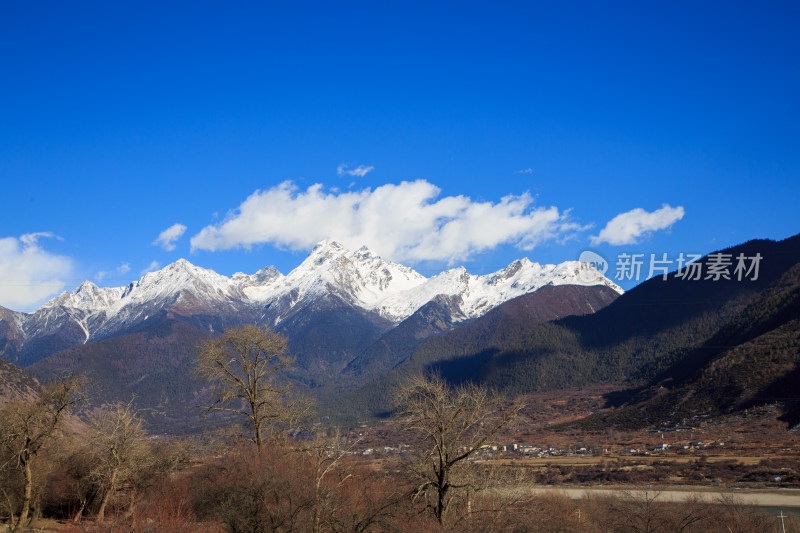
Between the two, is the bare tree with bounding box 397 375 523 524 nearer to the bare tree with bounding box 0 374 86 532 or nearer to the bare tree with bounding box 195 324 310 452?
the bare tree with bounding box 195 324 310 452

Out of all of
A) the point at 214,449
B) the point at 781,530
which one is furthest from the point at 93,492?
the point at 781,530

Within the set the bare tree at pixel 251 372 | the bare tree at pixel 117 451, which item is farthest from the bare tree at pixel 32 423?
the bare tree at pixel 251 372

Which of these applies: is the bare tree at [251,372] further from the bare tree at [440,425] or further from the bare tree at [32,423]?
the bare tree at [440,425]

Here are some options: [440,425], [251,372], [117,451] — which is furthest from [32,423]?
[440,425]

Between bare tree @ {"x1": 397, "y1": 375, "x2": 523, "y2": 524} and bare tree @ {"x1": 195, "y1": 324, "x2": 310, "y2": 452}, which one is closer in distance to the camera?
bare tree @ {"x1": 397, "y1": 375, "x2": 523, "y2": 524}

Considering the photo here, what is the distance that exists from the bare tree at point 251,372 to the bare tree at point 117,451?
23.2 ft

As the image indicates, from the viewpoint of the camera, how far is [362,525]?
2831 cm

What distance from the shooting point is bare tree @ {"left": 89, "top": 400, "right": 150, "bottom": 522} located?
3656 cm

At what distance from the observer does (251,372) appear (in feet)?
116

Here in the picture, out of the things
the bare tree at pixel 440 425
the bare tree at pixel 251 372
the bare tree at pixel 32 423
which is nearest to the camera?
the bare tree at pixel 440 425

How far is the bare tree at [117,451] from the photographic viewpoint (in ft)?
120

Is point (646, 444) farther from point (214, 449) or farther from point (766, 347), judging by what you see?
point (214, 449)

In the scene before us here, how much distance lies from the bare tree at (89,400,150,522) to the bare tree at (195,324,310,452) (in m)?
7.08

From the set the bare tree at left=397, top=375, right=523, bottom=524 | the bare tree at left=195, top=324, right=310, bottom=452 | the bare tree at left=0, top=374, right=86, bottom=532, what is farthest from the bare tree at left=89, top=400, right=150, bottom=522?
the bare tree at left=397, top=375, right=523, bottom=524
